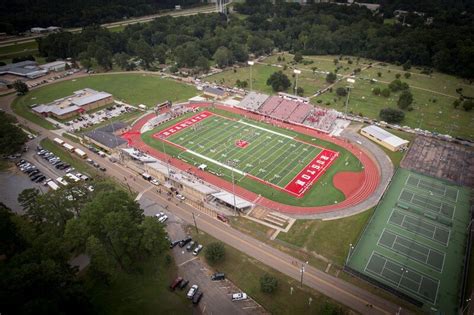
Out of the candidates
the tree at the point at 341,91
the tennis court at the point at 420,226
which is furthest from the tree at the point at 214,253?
the tree at the point at 341,91

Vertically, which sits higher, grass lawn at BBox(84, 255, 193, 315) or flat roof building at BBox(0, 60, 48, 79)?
flat roof building at BBox(0, 60, 48, 79)

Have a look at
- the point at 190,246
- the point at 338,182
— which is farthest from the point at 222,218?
the point at 338,182

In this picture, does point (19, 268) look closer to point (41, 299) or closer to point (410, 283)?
point (41, 299)

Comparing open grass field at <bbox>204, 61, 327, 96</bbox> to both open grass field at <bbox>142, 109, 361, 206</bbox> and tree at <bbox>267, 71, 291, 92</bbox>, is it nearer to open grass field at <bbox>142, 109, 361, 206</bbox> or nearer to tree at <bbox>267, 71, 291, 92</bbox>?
tree at <bbox>267, 71, 291, 92</bbox>

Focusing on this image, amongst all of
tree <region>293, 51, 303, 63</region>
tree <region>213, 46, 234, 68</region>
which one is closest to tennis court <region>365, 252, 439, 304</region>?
tree <region>213, 46, 234, 68</region>

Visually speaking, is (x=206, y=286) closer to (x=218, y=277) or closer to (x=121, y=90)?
(x=218, y=277)

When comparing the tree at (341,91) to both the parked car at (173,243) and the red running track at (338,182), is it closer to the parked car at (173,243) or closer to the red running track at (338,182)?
the red running track at (338,182)
